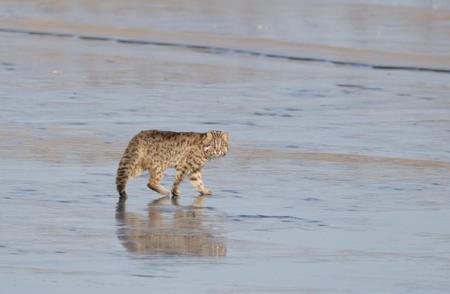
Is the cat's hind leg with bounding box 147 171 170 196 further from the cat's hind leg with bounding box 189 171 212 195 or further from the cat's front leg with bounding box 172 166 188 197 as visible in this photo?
the cat's hind leg with bounding box 189 171 212 195

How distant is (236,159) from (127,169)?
2.52m

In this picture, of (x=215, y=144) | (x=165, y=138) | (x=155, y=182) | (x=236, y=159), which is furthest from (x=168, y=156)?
(x=236, y=159)

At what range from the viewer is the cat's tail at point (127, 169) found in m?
13.0

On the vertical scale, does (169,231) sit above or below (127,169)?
below

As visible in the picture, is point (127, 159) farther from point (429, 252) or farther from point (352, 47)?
point (352, 47)

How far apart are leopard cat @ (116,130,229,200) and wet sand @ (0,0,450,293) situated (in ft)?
0.50

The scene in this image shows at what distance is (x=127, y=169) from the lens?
13.1 m

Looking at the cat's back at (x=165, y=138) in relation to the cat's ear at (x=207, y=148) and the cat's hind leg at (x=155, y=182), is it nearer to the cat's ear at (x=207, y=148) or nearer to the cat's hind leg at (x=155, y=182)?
the cat's ear at (x=207, y=148)

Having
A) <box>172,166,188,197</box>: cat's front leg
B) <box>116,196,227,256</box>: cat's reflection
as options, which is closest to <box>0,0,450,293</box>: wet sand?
<box>116,196,227,256</box>: cat's reflection

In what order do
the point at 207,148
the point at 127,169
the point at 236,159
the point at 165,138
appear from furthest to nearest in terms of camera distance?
the point at 236,159 < the point at 207,148 < the point at 165,138 < the point at 127,169

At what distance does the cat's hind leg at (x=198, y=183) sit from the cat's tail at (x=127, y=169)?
17.8 inches

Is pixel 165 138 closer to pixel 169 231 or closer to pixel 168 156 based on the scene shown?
pixel 168 156

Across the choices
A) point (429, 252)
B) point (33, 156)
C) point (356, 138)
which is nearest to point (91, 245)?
point (429, 252)

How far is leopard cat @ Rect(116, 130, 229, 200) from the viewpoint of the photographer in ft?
43.3
